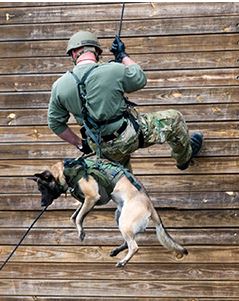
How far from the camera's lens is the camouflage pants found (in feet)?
15.8

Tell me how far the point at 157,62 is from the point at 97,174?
1.71m

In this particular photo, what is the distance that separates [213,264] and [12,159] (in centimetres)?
163

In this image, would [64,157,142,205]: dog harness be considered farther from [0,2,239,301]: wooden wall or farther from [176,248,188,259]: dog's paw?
[0,2,239,301]: wooden wall

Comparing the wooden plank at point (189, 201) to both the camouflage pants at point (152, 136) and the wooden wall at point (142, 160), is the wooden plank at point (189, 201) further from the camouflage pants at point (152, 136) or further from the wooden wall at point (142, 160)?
the camouflage pants at point (152, 136)

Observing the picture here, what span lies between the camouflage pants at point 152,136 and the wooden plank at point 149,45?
3.01ft

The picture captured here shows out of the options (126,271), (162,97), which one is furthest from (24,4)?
(126,271)

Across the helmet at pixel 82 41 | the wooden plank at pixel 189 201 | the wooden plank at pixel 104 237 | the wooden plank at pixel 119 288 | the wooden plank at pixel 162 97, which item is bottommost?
the wooden plank at pixel 119 288

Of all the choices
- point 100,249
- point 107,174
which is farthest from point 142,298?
point 107,174

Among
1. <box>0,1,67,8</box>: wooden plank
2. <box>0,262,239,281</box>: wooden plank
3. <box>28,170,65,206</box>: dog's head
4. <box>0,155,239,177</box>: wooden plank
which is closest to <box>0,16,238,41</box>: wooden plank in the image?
<box>0,1,67,8</box>: wooden plank

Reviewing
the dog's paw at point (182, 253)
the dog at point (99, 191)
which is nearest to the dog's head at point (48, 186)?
the dog at point (99, 191)

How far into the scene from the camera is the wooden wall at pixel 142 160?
18.4 ft

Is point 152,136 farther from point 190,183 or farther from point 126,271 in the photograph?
point 126,271

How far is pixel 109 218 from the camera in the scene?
5758 millimetres

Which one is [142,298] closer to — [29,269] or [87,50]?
[29,269]
